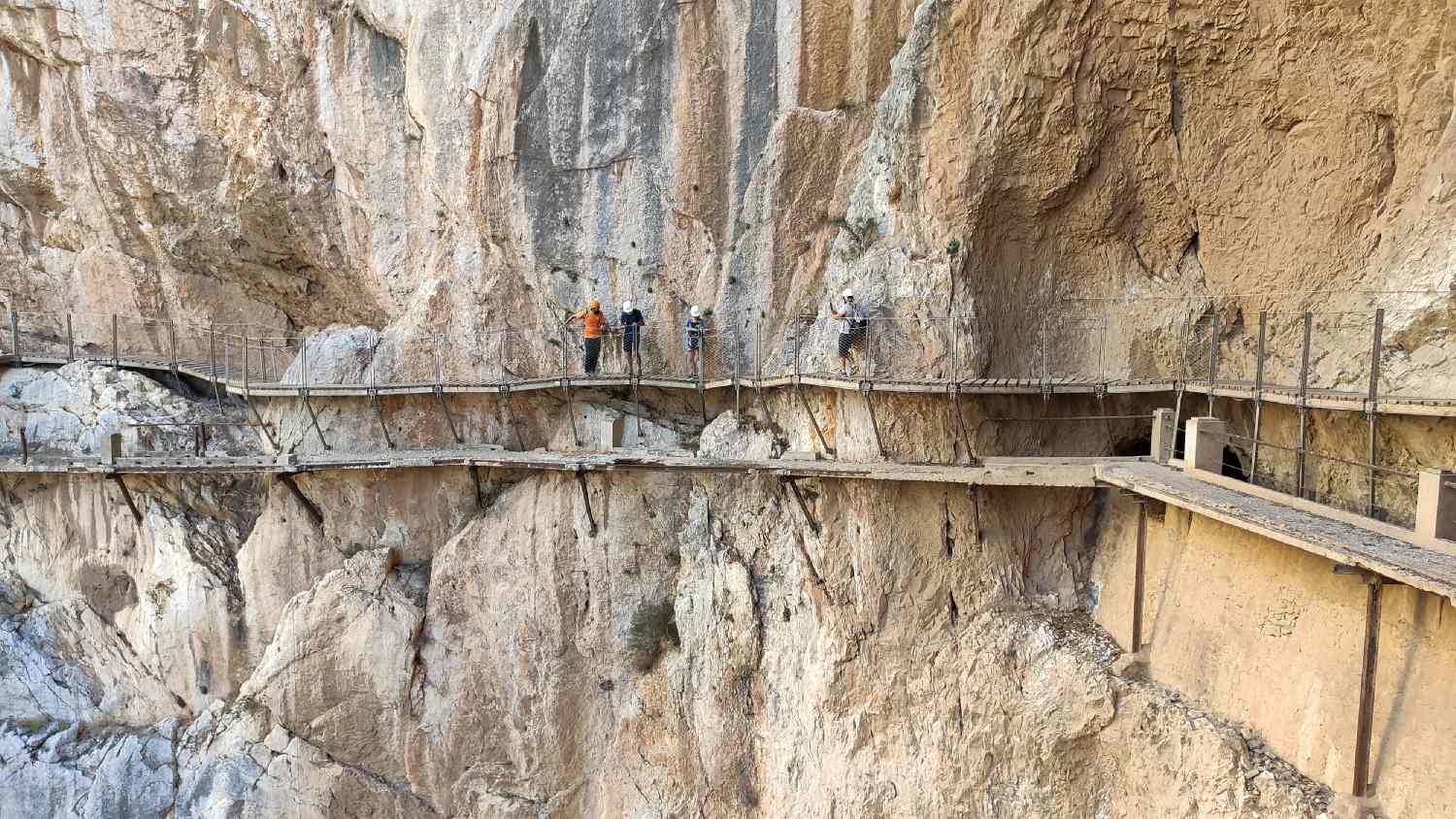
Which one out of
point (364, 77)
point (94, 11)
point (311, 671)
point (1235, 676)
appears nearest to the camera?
point (1235, 676)

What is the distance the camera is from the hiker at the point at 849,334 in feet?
45.2

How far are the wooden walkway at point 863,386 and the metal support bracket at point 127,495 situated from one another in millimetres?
2718

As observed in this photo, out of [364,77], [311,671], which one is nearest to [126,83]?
[364,77]

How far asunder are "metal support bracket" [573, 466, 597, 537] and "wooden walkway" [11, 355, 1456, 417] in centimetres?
162

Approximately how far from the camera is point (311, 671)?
54.6ft

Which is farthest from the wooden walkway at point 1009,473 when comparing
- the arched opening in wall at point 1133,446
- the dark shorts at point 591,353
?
the arched opening in wall at point 1133,446

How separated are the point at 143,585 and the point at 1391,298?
21.7 m

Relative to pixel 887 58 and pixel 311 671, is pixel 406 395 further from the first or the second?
pixel 887 58

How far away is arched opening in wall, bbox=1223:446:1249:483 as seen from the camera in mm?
12383

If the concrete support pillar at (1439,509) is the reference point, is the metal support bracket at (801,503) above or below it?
below

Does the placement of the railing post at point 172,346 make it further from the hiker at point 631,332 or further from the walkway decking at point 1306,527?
the walkway decking at point 1306,527

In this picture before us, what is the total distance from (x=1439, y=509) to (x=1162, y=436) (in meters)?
4.33

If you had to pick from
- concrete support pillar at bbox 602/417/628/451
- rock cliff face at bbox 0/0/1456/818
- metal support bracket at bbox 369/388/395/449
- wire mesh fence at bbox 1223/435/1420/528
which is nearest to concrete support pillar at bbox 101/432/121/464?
rock cliff face at bbox 0/0/1456/818

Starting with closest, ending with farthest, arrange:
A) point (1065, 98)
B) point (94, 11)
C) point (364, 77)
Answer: point (1065, 98), point (364, 77), point (94, 11)
